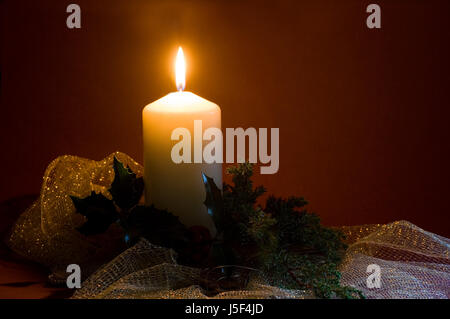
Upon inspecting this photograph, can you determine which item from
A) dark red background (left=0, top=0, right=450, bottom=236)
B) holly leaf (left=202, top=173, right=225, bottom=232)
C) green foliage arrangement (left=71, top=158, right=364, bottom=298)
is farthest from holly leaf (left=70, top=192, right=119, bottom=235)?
dark red background (left=0, top=0, right=450, bottom=236)

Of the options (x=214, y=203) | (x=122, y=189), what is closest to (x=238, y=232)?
(x=214, y=203)

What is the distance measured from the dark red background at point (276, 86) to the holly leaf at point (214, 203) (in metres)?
0.35

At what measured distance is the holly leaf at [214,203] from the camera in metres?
0.87

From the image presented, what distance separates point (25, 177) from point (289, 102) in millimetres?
470

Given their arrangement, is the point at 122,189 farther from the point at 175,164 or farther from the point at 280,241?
the point at 280,241

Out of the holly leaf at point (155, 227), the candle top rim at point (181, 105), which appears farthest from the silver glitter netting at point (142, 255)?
the candle top rim at point (181, 105)

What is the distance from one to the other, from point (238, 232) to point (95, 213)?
0.18 m

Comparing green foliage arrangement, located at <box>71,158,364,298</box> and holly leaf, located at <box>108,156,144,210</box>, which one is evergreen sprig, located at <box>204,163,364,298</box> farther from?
holly leaf, located at <box>108,156,144,210</box>

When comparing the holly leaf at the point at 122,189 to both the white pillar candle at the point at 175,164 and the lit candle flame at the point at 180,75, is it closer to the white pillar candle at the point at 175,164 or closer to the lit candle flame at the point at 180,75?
the white pillar candle at the point at 175,164

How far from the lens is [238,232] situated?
0.88 m

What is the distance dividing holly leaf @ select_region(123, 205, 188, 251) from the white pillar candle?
61 millimetres
